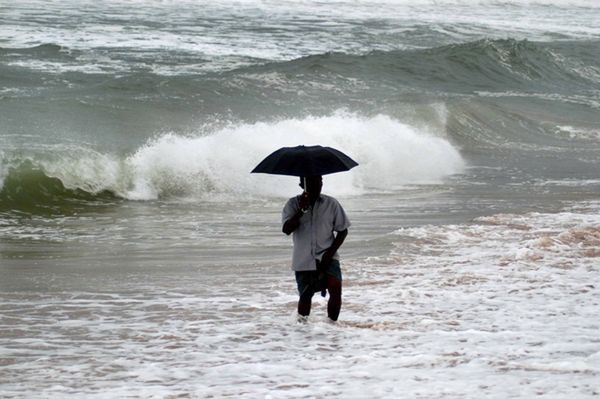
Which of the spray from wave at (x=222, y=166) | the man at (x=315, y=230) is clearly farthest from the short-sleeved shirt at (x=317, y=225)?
the spray from wave at (x=222, y=166)

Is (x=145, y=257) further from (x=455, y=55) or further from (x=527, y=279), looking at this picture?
(x=455, y=55)

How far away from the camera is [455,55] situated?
30984mm

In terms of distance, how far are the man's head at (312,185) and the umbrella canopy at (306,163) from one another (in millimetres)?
93

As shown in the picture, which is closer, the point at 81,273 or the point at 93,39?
the point at 81,273

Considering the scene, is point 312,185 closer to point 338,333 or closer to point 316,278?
point 316,278

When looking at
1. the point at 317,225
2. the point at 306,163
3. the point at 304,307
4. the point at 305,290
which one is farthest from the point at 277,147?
the point at 306,163

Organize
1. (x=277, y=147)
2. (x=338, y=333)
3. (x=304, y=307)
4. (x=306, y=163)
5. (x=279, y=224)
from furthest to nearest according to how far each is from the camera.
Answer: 1. (x=277, y=147)
2. (x=279, y=224)
3. (x=304, y=307)
4. (x=338, y=333)
5. (x=306, y=163)

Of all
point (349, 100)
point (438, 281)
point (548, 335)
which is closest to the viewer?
point (548, 335)

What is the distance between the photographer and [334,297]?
7504mm

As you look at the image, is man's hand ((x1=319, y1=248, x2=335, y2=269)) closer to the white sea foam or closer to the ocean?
the ocean

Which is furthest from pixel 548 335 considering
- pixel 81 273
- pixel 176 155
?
pixel 176 155

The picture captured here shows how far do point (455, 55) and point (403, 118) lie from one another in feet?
34.6

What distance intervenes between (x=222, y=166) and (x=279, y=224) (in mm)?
3488

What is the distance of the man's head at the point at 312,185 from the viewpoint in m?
7.18
